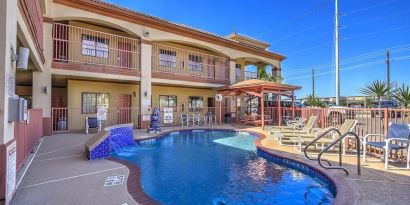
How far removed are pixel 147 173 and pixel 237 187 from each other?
2.51 meters

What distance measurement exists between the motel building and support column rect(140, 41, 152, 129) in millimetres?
65

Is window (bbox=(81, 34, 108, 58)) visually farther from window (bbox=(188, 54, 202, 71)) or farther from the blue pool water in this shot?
the blue pool water

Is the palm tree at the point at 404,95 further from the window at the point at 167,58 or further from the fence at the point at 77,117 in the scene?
the fence at the point at 77,117

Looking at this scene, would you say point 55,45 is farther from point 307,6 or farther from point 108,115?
point 307,6

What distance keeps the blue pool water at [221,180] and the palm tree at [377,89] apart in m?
17.8

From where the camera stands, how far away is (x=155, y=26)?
56.2 feet

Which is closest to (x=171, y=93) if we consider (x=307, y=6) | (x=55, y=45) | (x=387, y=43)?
(x=55, y=45)

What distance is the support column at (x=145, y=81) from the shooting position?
16.3 m

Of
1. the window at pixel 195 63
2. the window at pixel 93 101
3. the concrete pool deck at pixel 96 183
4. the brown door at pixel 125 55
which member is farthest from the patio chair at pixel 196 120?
the concrete pool deck at pixel 96 183

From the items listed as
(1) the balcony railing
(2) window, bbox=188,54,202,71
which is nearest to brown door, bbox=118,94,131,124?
(1) the balcony railing

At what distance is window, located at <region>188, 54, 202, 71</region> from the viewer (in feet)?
70.2

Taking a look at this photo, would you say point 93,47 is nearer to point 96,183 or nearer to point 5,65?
point 96,183

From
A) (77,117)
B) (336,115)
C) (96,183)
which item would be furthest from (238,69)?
(96,183)

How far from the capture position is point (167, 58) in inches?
778
